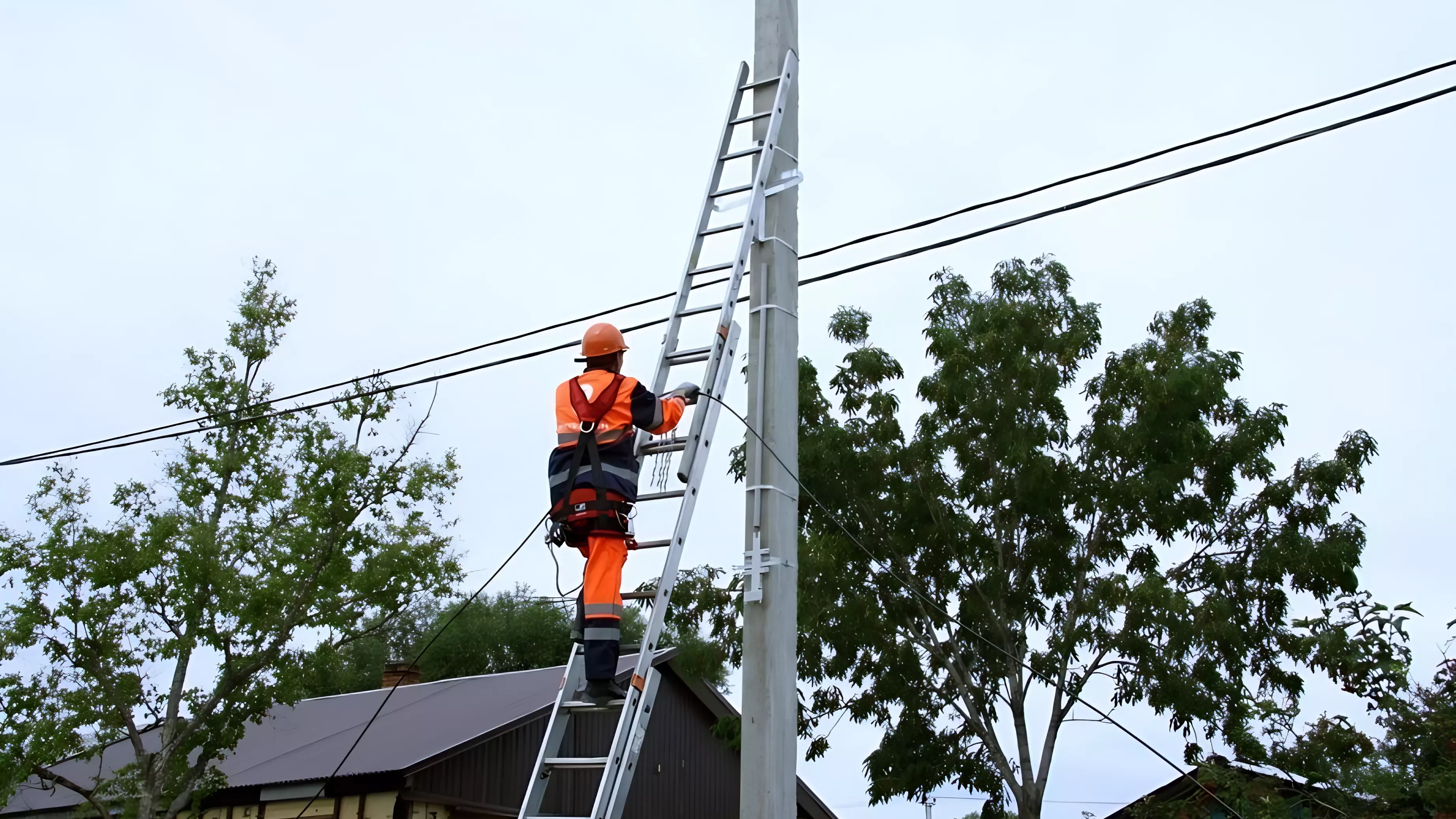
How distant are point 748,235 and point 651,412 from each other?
103cm

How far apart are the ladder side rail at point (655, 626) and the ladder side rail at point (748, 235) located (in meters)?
0.04

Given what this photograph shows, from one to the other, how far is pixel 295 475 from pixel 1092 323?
9.61 meters

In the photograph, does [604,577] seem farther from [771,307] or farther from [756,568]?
[771,307]

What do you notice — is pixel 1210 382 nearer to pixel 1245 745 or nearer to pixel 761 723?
pixel 1245 745

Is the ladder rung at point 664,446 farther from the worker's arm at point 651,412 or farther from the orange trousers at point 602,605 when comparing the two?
the orange trousers at point 602,605

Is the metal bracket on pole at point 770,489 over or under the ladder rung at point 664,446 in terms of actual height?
under

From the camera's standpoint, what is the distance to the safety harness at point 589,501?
539 cm

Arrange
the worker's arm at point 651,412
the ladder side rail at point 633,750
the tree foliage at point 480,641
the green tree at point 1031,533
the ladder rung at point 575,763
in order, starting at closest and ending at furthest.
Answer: the ladder side rail at point 633,750
the ladder rung at point 575,763
the worker's arm at point 651,412
the green tree at point 1031,533
the tree foliage at point 480,641

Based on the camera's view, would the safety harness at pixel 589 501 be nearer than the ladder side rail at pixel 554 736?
No

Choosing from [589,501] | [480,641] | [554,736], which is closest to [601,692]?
[554,736]

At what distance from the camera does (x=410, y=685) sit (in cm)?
2180

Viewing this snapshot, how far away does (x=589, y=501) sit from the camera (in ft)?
17.7

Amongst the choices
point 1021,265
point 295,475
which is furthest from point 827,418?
point 295,475

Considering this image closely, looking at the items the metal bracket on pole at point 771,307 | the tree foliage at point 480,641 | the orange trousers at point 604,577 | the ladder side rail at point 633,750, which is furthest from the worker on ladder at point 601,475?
the tree foliage at point 480,641
